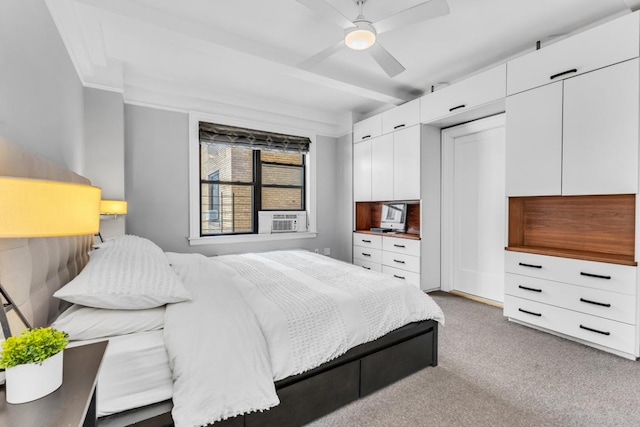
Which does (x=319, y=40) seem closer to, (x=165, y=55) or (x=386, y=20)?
(x=386, y=20)

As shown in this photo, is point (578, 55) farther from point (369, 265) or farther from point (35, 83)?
point (35, 83)

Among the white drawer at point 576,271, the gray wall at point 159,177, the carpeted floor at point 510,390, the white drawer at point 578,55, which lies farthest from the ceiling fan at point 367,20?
the gray wall at point 159,177

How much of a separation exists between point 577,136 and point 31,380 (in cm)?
343

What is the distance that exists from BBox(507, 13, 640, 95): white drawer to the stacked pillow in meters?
3.24

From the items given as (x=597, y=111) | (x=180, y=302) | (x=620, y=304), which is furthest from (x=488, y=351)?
(x=180, y=302)

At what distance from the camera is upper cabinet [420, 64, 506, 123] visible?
2915mm

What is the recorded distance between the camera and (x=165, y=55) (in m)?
3.00

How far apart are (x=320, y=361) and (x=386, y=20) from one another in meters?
2.19

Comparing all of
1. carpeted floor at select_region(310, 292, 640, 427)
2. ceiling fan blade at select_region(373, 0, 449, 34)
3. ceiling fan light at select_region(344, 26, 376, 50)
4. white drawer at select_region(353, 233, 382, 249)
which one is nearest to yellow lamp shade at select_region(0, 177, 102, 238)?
carpeted floor at select_region(310, 292, 640, 427)

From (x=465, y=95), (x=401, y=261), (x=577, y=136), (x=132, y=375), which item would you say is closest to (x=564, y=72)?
(x=577, y=136)

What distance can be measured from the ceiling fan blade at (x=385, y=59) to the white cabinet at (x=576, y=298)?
2.05 meters

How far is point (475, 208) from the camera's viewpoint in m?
3.69

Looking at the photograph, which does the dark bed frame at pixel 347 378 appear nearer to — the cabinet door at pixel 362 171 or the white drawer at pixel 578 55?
the white drawer at pixel 578 55

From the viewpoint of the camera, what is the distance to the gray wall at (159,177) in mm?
3498
